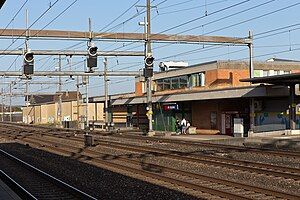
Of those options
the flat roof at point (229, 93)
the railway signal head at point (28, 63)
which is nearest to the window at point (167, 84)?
the flat roof at point (229, 93)

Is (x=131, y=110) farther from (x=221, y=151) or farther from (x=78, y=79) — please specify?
(x=221, y=151)

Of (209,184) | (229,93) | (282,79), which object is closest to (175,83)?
(229,93)

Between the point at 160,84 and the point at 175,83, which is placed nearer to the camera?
the point at 175,83

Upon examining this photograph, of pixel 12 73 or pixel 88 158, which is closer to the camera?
pixel 88 158

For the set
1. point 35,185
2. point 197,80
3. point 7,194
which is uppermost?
point 197,80

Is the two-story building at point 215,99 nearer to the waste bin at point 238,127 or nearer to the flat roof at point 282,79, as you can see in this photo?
the waste bin at point 238,127

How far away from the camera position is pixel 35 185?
14.8m

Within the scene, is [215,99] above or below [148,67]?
below

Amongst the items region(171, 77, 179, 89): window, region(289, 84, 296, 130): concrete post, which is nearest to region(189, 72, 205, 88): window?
region(171, 77, 179, 89): window

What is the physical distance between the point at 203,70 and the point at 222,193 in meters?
38.9

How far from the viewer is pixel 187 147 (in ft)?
93.1

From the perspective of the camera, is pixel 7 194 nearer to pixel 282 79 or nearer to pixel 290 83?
pixel 282 79

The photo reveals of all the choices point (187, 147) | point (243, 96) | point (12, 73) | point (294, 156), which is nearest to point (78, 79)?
point (12, 73)

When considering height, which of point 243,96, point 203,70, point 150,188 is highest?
point 203,70
